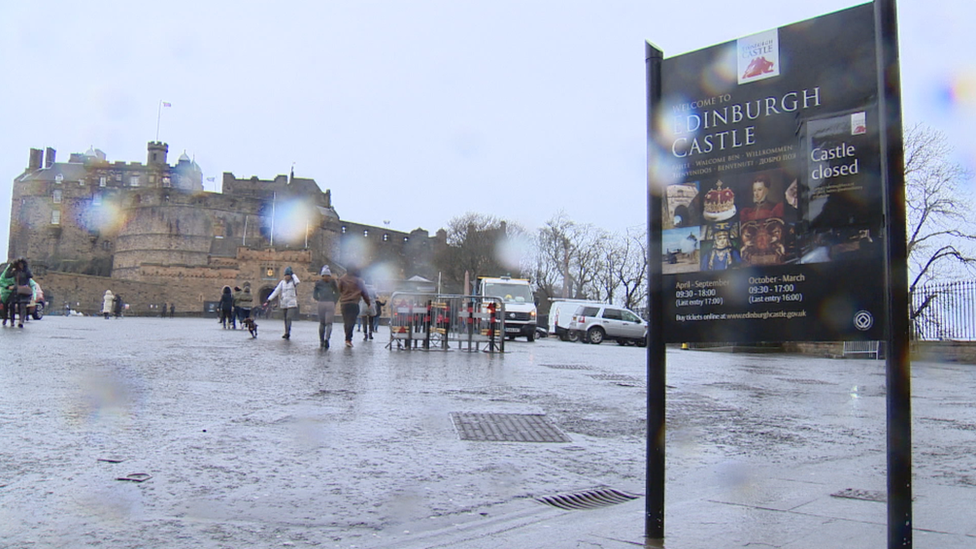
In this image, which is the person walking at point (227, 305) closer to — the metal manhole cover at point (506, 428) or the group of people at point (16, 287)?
the group of people at point (16, 287)

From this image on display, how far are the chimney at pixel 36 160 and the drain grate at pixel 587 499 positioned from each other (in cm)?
11124

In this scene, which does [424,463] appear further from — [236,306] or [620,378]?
[236,306]

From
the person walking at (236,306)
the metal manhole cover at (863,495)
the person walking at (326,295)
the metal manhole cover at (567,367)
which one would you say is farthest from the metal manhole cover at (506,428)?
the person walking at (236,306)

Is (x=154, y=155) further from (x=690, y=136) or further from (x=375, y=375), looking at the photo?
(x=690, y=136)

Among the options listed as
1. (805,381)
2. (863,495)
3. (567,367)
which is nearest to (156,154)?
(567,367)

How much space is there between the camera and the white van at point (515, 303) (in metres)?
29.3

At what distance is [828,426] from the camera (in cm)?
702

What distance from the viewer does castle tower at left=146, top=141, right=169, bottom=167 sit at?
103 meters

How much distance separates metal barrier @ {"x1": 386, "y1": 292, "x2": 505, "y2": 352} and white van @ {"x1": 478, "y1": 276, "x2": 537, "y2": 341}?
1089cm

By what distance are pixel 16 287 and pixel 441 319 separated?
9.82 m

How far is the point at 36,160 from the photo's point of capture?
10144cm

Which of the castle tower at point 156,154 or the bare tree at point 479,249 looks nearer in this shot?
the bare tree at point 479,249

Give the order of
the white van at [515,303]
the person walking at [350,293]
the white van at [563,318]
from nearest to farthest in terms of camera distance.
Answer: the person walking at [350,293] → the white van at [515,303] → the white van at [563,318]

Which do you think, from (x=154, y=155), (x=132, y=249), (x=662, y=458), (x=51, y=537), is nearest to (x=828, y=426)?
(x=662, y=458)
